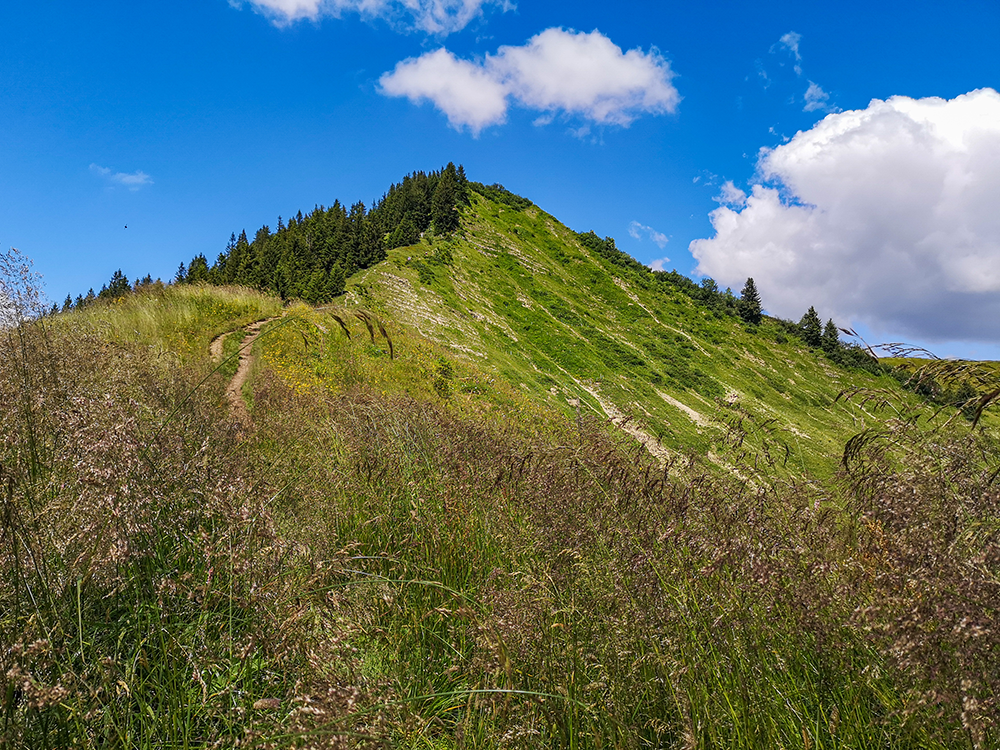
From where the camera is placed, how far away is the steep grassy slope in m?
22.8

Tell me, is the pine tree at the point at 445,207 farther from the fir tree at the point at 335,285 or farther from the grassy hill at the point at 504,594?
the grassy hill at the point at 504,594

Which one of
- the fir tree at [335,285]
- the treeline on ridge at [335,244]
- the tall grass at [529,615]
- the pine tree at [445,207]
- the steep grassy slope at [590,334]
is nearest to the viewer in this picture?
the tall grass at [529,615]

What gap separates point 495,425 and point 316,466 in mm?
2315

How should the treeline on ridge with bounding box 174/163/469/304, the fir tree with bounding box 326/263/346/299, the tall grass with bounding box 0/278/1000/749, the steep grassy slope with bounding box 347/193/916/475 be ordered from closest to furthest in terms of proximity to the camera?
the tall grass with bounding box 0/278/1000/749 < the fir tree with bounding box 326/263/346/299 < the steep grassy slope with bounding box 347/193/916/475 < the treeline on ridge with bounding box 174/163/469/304

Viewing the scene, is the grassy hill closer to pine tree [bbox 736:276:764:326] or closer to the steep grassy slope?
the steep grassy slope

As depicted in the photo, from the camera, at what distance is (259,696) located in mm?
1806

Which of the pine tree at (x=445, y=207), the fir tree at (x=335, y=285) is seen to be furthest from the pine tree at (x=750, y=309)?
the fir tree at (x=335, y=285)

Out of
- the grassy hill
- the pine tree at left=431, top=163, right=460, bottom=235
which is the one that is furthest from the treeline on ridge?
the grassy hill

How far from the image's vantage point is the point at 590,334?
31109 millimetres

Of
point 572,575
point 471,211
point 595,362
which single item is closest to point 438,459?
point 572,575

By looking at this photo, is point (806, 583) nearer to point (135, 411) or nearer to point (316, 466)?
point (135, 411)

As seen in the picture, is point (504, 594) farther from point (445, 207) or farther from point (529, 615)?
point (445, 207)

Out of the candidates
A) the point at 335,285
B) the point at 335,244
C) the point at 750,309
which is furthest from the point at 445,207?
the point at 750,309

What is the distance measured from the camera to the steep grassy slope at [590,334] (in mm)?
22781
